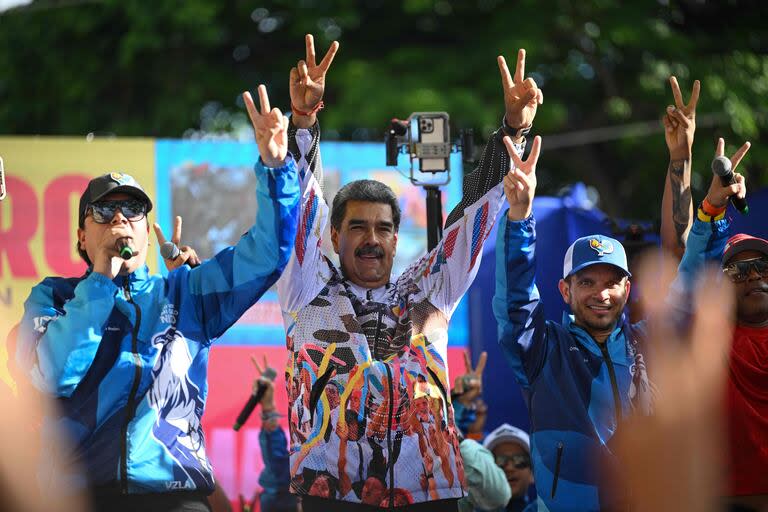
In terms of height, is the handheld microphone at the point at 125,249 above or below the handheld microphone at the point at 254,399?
above

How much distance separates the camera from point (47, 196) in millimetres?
6156

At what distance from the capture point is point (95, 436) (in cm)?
320

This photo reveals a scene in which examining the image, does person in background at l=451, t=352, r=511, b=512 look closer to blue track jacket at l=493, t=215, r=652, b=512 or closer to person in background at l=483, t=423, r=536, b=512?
person in background at l=483, t=423, r=536, b=512

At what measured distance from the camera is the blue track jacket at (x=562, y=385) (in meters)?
3.61

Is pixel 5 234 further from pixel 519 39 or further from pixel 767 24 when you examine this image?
pixel 767 24

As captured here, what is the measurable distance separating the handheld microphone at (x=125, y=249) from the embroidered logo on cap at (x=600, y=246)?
1.69 m

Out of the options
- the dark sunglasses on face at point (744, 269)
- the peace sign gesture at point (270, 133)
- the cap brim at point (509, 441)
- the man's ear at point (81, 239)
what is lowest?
the cap brim at point (509, 441)

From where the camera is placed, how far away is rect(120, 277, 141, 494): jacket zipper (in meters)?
3.16

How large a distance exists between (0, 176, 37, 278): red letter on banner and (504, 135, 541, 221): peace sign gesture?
3.48m

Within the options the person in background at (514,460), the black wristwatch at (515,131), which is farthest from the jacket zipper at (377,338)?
the person in background at (514,460)

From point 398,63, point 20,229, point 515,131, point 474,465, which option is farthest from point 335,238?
point 398,63

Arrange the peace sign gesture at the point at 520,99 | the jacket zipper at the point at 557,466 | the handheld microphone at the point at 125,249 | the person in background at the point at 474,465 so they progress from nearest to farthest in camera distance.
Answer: the handheld microphone at the point at 125,249 < the jacket zipper at the point at 557,466 < the peace sign gesture at the point at 520,99 < the person in background at the point at 474,465

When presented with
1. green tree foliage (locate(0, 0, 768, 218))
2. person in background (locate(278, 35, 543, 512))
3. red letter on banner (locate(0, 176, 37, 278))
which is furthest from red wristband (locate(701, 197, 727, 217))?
green tree foliage (locate(0, 0, 768, 218))

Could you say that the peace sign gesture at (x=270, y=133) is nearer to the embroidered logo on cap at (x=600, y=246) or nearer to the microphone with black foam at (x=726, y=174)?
the embroidered logo on cap at (x=600, y=246)
